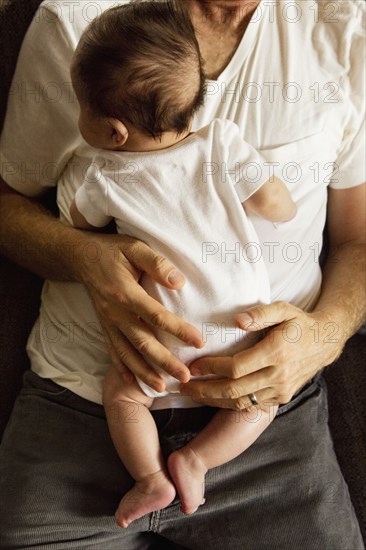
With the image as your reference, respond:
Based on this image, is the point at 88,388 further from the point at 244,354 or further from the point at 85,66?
the point at 85,66

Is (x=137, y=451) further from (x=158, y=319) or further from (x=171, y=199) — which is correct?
(x=171, y=199)

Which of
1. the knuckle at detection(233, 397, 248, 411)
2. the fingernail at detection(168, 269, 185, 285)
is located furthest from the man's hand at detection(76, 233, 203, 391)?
the knuckle at detection(233, 397, 248, 411)

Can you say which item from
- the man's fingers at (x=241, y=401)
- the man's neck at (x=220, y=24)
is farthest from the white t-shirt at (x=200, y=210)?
the man's neck at (x=220, y=24)


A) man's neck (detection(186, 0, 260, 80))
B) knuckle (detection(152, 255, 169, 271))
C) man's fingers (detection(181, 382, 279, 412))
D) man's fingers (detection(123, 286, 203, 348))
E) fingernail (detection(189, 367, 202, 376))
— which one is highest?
man's neck (detection(186, 0, 260, 80))

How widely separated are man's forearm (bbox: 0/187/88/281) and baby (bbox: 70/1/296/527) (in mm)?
93

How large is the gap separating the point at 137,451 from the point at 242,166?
475 millimetres

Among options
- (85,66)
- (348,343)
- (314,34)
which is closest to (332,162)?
(314,34)

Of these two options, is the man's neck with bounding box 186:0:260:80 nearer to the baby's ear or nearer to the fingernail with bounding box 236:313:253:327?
the baby's ear

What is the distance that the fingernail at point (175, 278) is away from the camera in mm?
1035

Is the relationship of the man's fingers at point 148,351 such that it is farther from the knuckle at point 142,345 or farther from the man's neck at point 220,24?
the man's neck at point 220,24

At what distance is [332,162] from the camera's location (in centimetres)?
128

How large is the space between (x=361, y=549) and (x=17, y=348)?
73cm

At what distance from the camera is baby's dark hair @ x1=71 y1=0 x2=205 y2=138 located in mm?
970

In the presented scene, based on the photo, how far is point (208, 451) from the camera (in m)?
1.12
